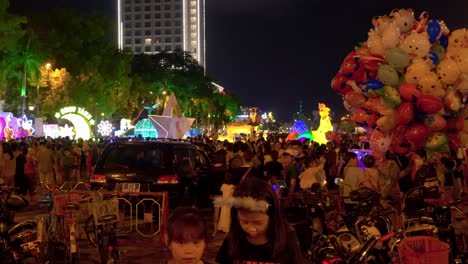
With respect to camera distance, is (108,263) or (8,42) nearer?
(108,263)

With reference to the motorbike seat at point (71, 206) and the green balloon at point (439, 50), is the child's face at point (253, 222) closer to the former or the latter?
the motorbike seat at point (71, 206)

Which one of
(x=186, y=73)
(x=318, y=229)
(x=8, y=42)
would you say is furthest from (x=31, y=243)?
(x=186, y=73)

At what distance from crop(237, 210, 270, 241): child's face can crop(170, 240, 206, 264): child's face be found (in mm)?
265

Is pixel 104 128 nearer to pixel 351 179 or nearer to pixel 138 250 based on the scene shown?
pixel 138 250

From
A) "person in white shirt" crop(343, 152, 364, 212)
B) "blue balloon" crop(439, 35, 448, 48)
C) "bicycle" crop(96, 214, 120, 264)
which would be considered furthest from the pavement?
"blue balloon" crop(439, 35, 448, 48)

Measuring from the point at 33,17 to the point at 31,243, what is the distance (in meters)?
46.4

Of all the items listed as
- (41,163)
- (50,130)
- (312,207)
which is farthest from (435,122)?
(50,130)

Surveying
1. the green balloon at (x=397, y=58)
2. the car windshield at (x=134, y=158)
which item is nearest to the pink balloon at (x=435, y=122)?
the green balloon at (x=397, y=58)

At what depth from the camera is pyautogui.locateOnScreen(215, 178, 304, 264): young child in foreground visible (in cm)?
341

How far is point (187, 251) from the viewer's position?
10.7 feet

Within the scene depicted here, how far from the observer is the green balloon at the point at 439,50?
922cm

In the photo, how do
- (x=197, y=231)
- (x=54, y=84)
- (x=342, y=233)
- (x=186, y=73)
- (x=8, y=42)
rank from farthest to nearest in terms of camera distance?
(x=186, y=73)
(x=54, y=84)
(x=8, y=42)
(x=342, y=233)
(x=197, y=231)

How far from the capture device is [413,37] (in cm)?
912

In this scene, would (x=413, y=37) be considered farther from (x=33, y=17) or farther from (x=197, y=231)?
(x=33, y=17)
